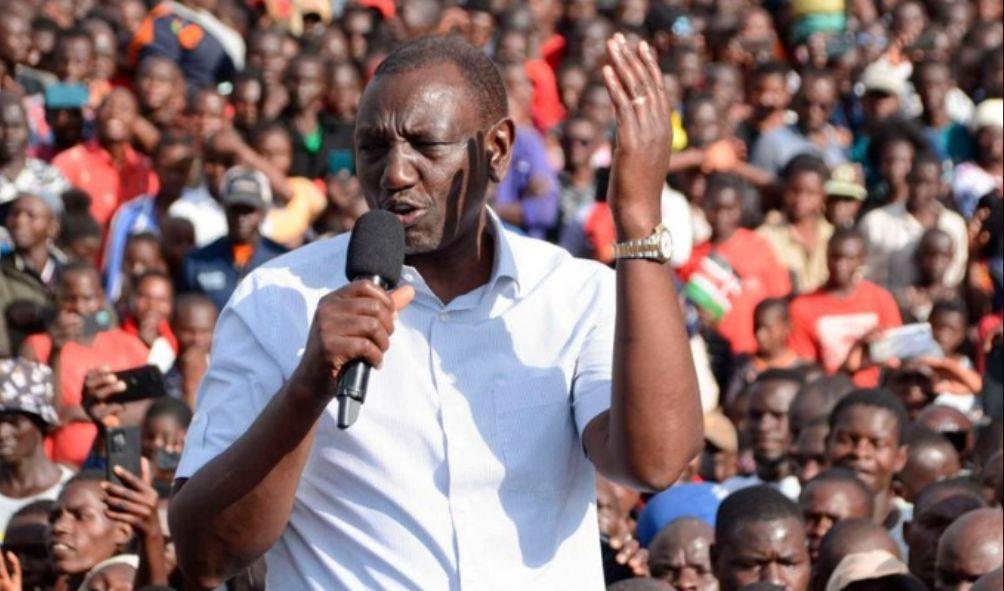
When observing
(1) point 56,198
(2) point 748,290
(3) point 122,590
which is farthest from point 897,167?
(3) point 122,590

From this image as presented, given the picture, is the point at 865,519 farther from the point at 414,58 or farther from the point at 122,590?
the point at 414,58

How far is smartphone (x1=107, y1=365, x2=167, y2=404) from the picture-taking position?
23.1ft

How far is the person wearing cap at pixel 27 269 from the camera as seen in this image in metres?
9.90

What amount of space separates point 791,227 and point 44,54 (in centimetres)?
414

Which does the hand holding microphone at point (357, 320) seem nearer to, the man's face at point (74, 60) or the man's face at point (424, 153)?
the man's face at point (424, 153)

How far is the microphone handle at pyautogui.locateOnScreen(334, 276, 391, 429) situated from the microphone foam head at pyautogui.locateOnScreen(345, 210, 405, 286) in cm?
14

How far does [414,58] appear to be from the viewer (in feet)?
11.0

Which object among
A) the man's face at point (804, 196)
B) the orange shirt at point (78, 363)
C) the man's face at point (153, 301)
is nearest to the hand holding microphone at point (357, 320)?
the orange shirt at point (78, 363)

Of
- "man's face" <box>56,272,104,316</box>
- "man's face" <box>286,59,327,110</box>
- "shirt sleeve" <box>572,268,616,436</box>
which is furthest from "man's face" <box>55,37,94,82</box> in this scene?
"shirt sleeve" <box>572,268,616,436</box>

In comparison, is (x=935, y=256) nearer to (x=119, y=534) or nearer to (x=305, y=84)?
(x=305, y=84)

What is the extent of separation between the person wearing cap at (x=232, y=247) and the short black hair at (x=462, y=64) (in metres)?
7.12

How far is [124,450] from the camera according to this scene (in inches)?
241

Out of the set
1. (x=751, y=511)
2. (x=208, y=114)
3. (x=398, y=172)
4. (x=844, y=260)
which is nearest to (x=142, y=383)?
(x=751, y=511)

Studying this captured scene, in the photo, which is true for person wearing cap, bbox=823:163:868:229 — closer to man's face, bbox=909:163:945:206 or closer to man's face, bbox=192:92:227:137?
man's face, bbox=909:163:945:206
